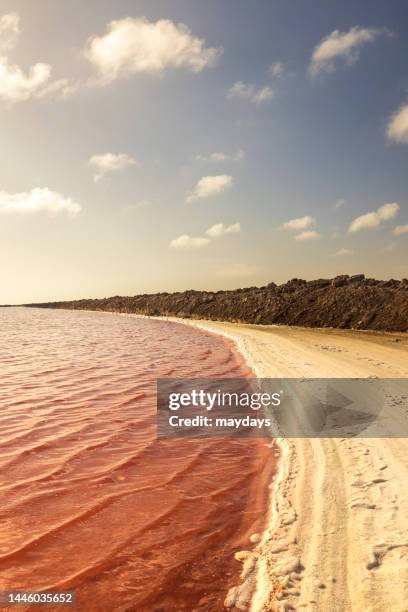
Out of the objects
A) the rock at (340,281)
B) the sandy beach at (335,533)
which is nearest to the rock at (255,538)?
the sandy beach at (335,533)

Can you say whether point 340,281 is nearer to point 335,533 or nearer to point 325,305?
point 325,305

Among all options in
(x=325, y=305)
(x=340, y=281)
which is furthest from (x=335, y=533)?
(x=340, y=281)

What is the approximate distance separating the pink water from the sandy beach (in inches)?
12.2

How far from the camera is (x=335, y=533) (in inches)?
170

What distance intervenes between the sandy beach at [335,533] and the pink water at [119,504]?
31 cm

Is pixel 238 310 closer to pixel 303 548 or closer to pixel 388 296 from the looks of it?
pixel 388 296

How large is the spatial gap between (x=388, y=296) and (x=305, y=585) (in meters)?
30.1

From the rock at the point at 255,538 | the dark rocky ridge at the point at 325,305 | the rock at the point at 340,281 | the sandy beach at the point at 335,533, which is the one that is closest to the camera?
the sandy beach at the point at 335,533

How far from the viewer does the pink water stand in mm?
3701

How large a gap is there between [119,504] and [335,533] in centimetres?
255

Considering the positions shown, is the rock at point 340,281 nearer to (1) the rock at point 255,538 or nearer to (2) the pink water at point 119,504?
(2) the pink water at point 119,504

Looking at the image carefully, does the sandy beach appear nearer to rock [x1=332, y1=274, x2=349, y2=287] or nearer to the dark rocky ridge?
the dark rocky ridge

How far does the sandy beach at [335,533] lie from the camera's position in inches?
135

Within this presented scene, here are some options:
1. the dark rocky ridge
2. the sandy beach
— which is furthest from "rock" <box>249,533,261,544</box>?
the dark rocky ridge
